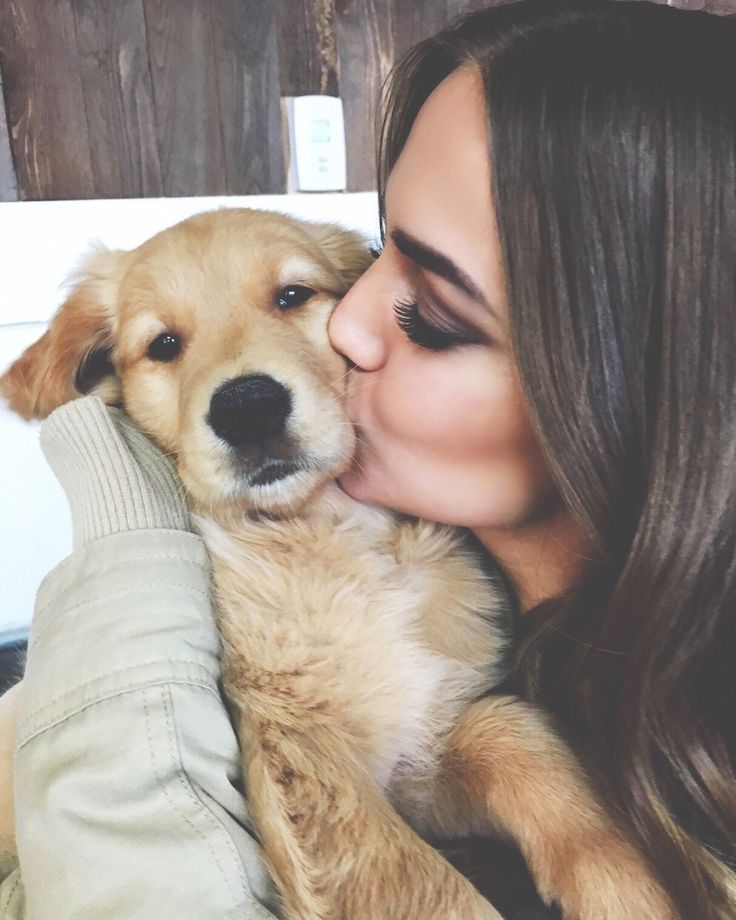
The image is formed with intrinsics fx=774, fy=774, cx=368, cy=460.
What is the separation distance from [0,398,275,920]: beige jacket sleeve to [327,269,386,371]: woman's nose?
1.22ft

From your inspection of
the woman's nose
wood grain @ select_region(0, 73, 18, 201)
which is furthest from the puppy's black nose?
wood grain @ select_region(0, 73, 18, 201)

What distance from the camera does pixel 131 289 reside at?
1.29 meters

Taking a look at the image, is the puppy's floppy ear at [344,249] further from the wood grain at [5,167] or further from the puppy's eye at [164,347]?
the wood grain at [5,167]

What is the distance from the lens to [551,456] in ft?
3.01

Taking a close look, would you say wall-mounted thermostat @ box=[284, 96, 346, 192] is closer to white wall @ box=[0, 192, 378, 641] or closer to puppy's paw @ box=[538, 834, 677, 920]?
white wall @ box=[0, 192, 378, 641]

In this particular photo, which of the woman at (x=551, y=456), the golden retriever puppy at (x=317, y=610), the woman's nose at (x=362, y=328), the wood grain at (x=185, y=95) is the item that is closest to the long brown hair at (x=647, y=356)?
the woman at (x=551, y=456)

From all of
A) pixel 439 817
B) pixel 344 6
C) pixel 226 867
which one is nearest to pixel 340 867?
pixel 226 867

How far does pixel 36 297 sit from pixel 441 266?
1.42 meters

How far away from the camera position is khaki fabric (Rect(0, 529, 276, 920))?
74cm

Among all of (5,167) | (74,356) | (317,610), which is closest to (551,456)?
(317,610)

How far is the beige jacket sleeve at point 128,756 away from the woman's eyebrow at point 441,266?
0.48 metres

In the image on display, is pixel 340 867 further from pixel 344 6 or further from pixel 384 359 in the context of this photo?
pixel 344 6

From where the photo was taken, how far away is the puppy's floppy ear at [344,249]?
55.5 inches

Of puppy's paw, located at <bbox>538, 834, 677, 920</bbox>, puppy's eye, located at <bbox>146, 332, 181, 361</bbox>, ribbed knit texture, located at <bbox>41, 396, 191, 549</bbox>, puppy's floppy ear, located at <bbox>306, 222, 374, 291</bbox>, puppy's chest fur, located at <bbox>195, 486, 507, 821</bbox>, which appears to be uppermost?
puppy's floppy ear, located at <bbox>306, 222, 374, 291</bbox>
